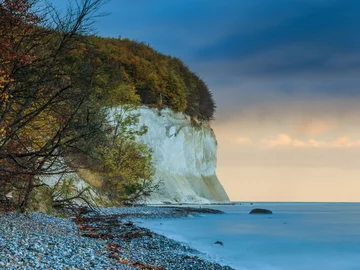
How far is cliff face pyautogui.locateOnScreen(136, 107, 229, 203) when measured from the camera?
4862 centimetres

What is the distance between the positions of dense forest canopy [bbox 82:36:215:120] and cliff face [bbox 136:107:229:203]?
63.7 inches

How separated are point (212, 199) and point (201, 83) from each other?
16.6 meters

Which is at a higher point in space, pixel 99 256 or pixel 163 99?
pixel 163 99

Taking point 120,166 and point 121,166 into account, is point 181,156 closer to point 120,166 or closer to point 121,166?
point 121,166

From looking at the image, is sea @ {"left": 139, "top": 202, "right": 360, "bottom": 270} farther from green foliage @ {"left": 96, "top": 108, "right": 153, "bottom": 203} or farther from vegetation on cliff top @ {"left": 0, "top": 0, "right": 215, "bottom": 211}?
green foliage @ {"left": 96, "top": 108, "right": 153, "bottom": 203}

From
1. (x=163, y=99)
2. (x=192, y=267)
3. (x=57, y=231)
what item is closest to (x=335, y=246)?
(x=192, y=267)

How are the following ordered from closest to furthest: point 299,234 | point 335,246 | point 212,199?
point 335,246 → point 299,234 → point 212,199

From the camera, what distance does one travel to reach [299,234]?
26328 millimetres

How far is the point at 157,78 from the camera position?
4850cm

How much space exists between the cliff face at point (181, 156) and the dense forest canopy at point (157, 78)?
63.7 inches

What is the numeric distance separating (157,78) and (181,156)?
36.1ft

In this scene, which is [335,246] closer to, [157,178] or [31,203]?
[31,203]

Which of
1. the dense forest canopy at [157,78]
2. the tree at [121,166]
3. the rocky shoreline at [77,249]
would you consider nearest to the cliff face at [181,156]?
the dense forest canopy at [157,78]

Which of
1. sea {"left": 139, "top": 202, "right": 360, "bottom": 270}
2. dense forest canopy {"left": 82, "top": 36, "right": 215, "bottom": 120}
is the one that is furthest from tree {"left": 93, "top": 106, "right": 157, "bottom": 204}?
dense forest canopy {"left": 82, "top": 36, "right": 215, "bottom": 120}
